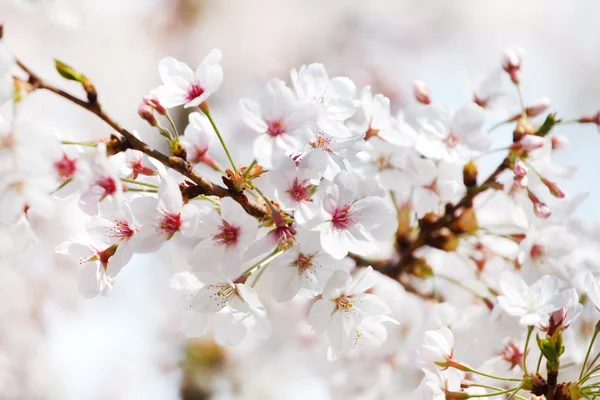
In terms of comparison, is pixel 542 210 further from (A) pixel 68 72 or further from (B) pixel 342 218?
(A) pixel 68 72

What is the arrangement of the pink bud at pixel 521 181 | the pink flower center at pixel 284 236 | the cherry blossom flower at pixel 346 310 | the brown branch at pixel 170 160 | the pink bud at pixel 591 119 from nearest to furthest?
1. the brown branch at pixel 170 160
2. the pink flower center at pixel 284 236
3. the cherry blossom flower at pixel 346 310
4. the pink bud at pixel 521 181
5. the pink bud at pixel 591 119

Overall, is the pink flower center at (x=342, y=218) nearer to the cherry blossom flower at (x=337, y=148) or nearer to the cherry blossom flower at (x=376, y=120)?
the cherry blossom flower at (x=337, y=148)

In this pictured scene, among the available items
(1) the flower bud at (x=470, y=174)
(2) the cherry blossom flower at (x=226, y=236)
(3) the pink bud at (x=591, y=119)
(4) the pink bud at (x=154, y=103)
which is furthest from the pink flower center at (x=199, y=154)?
(3) the pink bud at (x=591, y=119)

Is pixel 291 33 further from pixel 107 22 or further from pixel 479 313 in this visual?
pixel 479 313

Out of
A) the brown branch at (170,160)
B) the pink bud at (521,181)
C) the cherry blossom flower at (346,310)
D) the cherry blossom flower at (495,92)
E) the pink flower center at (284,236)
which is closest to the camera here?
the brown branch at (170,160)

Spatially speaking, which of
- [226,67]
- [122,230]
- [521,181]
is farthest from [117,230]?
[226,67]

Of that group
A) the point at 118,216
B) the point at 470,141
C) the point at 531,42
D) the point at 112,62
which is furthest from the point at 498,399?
the point at 531,42
